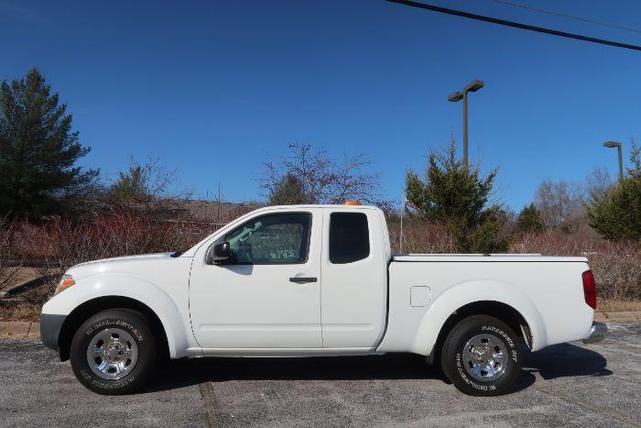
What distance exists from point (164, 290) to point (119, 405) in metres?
1.08

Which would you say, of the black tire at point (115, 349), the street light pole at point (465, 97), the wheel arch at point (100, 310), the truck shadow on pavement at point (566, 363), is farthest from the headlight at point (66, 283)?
the street light pole at point (465, 97)

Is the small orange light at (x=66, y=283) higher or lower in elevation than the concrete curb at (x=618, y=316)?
higher

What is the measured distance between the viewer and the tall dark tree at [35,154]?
31.0 meters

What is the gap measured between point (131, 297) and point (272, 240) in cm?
143

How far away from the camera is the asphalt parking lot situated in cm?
483

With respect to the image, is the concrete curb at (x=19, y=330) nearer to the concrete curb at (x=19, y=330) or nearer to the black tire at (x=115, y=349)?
the concrete curb at (x=19, y=330)

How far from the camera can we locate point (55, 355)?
6.97 meters

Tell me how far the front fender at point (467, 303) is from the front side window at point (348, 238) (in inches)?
34.1

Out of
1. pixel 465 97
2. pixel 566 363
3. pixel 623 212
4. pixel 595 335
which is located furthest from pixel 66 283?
pixel 623 212

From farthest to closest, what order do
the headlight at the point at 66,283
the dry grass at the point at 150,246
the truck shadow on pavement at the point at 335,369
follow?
the dry grass at the point at 150,246
the truck shadow on pavement at the point at 335,369
the headlight at the point at 66,283

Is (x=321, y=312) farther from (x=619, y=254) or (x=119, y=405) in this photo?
(x=619, y=254)

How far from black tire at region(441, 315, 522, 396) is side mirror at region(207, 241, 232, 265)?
2277 millimetres

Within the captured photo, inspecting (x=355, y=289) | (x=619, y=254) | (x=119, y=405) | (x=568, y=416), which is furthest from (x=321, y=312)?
(x=619, y=254)

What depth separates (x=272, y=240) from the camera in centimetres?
567
